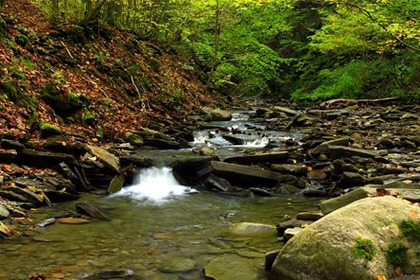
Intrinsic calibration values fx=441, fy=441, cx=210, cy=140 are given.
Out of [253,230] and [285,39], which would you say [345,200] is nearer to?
[253,230]

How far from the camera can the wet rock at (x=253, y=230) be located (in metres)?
6.23

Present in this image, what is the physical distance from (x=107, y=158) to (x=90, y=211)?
105 inches

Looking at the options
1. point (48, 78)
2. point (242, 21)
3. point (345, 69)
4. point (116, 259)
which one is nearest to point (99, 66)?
point (48, 78)

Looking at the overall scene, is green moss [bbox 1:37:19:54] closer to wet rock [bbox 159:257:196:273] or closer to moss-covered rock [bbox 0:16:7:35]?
moss-covered rock [bbox 0:16:7:35]

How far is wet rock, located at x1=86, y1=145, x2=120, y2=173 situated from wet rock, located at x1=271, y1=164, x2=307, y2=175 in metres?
3.54

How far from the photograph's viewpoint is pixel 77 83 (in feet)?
44.4

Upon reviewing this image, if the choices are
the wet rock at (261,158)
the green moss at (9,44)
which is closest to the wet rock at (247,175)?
the wet rock at (261,158)

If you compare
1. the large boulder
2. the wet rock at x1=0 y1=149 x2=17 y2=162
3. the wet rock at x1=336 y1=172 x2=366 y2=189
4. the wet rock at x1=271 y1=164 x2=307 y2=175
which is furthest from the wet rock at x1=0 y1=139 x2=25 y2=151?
the wet rock at x1=336 y1=172 x2=366 y2=189

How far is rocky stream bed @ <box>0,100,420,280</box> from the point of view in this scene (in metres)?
4.96

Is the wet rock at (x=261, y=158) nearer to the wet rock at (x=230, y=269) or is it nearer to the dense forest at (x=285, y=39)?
the wet rock at (x=230, y=269)

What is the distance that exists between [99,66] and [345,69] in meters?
14.4

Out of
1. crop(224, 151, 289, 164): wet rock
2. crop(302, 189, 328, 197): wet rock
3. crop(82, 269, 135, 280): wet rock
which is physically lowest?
crop(302, 189, 328, 197): wet rock

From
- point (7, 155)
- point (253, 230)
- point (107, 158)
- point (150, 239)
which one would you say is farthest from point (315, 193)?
point (7, 155)

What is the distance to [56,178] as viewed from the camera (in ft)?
28.3
